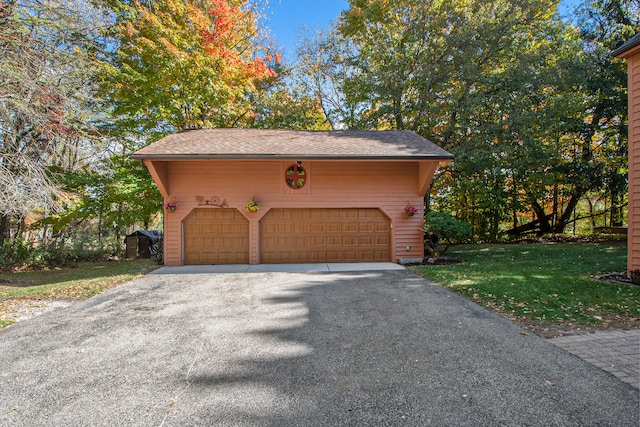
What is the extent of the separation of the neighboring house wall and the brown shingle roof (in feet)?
11.2

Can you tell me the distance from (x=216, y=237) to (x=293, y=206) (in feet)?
8.20

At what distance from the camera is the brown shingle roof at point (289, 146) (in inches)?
325

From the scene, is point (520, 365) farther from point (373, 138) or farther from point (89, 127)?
point (89, 127)

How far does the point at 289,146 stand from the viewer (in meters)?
9.03

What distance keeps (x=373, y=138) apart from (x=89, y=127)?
8.50 metres

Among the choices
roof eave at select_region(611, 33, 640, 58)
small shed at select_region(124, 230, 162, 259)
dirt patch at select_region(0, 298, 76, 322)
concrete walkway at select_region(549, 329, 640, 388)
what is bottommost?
concrete walkway at select_region(549, 329, 640, 388)

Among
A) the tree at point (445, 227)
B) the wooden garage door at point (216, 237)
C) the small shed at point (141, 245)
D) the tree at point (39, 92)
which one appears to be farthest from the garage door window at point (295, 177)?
the small shed at point (141, 245)

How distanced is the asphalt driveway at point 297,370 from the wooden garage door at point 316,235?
178 inches

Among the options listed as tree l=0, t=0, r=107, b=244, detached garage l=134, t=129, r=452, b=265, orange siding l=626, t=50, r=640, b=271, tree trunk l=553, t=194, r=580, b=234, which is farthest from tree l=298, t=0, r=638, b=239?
tree l=0, t=0, r=107, b=244

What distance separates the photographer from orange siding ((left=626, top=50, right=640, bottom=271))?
219 inches

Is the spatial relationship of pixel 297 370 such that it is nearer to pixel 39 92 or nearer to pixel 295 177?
pixel 295 177

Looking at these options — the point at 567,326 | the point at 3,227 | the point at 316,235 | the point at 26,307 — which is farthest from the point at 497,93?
the point at 3,227

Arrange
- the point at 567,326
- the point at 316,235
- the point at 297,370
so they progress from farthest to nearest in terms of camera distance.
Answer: the point at 316,235, the point at 567,326, the point at 297,370

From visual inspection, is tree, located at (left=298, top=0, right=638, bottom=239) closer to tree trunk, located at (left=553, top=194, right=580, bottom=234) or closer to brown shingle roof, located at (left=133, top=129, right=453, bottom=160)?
tree trunk, located at (left=553, top=194, right=580, bottom=234)
